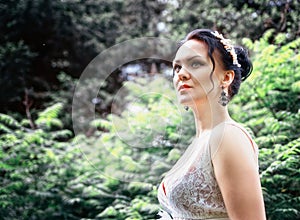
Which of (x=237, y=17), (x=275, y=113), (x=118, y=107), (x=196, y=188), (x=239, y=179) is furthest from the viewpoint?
(x=237, y=17)

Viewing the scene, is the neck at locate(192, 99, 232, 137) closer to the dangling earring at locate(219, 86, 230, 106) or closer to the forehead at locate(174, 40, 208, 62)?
the dangling earring at locate(219, 86, 230, 106)

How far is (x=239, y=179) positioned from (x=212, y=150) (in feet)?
0.36

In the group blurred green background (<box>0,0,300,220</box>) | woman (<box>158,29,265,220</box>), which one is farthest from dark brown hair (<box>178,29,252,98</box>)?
blurred green background (<box>0,0,300,220</box>)

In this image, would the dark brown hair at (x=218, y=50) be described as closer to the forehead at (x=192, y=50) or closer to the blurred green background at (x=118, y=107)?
the forehead at (x=192, y=50)

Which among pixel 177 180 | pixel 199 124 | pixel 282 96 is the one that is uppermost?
pixel 199 124

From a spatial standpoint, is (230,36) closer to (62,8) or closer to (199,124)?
(62,8)

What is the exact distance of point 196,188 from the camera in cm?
121

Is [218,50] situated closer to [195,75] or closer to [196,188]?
[195,75]

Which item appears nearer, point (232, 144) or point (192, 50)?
point (232, 144)

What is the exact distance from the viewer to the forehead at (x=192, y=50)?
123cm

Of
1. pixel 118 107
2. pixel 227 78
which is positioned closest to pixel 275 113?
pixel 118 107

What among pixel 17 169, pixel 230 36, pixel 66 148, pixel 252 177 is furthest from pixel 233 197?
pixel 230 36

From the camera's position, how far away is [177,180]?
1253mm

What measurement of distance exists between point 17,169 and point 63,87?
340 cm
